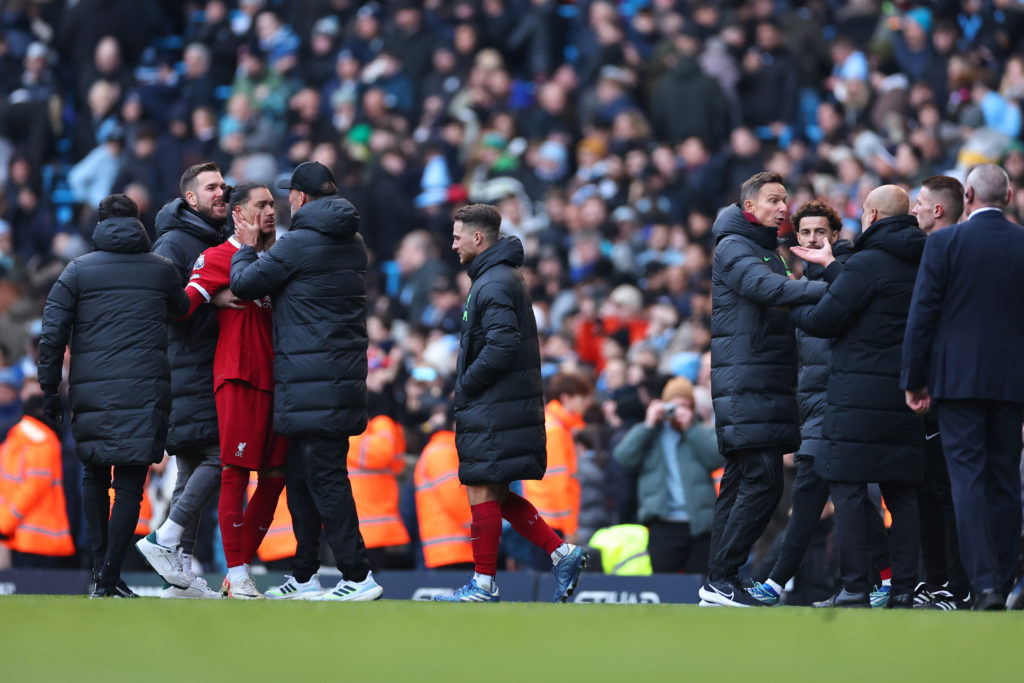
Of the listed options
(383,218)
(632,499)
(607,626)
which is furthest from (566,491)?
(383,218)

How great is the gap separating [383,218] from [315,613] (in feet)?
41.0

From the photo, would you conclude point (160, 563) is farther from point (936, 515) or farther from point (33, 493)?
point (33, 493)

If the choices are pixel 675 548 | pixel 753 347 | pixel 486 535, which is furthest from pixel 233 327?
pixel 675 548

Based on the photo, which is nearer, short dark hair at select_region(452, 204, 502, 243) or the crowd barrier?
short dark hair at select_region(452, 204, 502, 243)

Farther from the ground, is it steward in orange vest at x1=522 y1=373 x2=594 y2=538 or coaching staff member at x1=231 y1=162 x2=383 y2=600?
coaching staff member at x1=231 y1=162 x2=383 y2=600

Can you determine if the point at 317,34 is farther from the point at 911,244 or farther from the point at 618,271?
the point at 911,244

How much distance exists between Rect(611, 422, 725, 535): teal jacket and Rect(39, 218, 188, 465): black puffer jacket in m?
4.20

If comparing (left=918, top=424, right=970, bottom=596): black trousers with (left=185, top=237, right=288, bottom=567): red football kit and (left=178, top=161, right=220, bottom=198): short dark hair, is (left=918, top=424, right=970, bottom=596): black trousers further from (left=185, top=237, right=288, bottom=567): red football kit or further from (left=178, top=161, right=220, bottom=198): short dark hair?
(left=178, top=161, right=220, bottom=198): short dark hair

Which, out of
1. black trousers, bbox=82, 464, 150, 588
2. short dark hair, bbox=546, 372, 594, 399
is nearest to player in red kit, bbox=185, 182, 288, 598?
black trousers, bbox=82, 464, 150, 588

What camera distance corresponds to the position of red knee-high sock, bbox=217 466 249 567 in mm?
8867

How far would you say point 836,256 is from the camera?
28.8 feet

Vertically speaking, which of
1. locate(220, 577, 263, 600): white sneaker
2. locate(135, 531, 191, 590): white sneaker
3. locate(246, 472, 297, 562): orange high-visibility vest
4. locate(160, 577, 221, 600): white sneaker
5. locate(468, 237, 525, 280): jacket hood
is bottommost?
locate(246, 472, 297, 562): orange high-visibility vest

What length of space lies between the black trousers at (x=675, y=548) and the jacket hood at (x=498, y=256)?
3.83 m

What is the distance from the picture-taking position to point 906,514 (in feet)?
27.6
